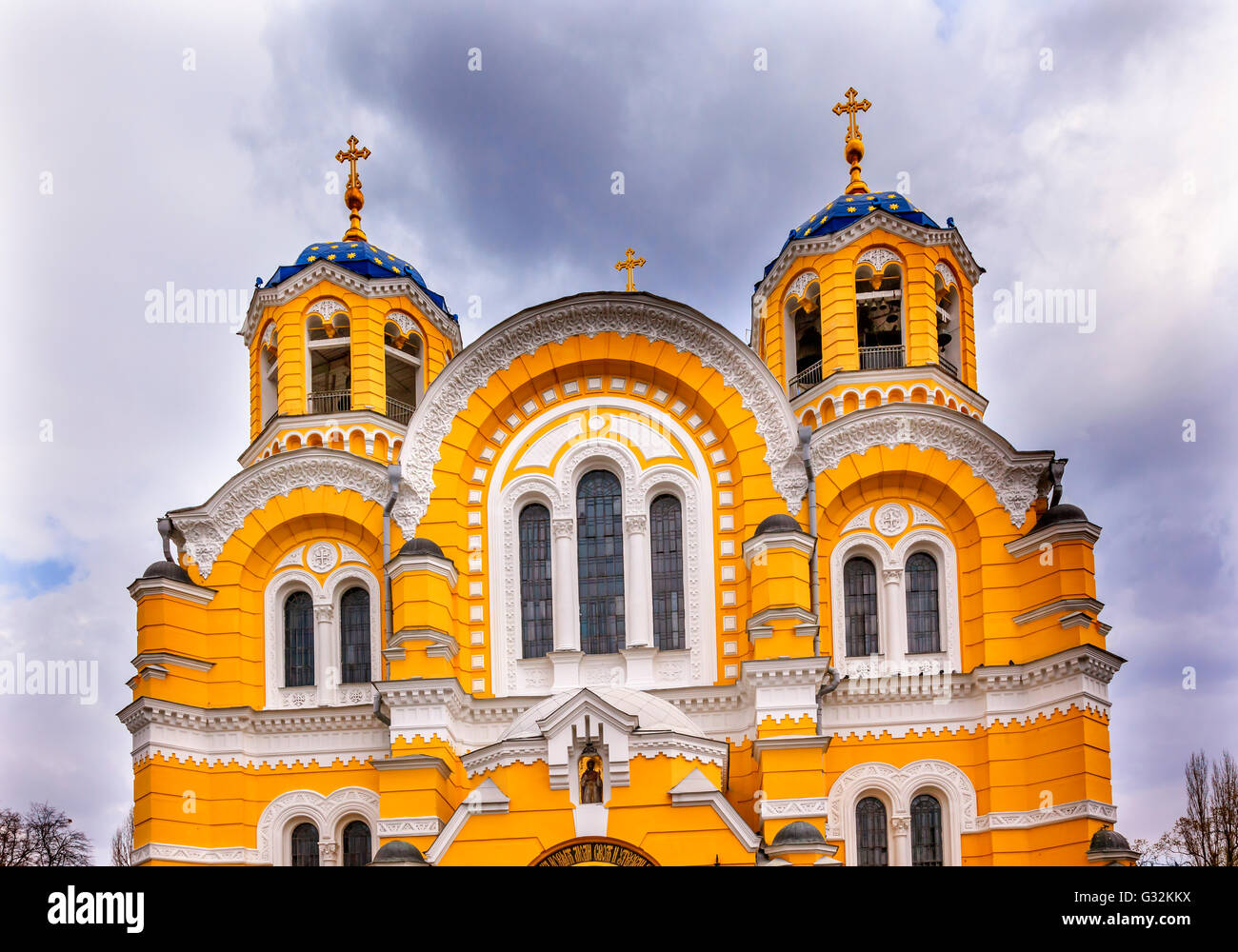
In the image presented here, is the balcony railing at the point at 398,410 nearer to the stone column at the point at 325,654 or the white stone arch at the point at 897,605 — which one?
the stone column at the point at 325,654

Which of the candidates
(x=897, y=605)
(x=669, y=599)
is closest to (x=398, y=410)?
(x=669, y=599)

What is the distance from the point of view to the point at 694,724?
2736 cm

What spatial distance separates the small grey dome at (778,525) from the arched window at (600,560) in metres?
3.19

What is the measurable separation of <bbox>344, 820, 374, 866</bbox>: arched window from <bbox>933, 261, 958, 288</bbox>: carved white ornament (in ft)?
53.6

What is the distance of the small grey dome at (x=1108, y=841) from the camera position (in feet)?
81.9

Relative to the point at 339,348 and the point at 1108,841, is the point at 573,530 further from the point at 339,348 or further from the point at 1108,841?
the point at 1108,841

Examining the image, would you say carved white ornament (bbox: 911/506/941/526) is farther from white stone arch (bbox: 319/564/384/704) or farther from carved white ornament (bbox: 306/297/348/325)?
carved white ornament (bbox: 306/297/348/325)

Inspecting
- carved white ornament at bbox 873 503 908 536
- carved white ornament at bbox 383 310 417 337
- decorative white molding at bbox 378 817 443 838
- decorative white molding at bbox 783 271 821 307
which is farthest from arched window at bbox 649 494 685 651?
carved white ornament at bbox 383 310 417 337

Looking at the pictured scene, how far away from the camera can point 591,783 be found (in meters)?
25.4

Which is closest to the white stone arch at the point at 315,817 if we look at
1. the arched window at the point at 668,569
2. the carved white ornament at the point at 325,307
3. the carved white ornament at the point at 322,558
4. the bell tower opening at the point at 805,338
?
the carved white ornament at the point at 322,558

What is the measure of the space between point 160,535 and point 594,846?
11904mm

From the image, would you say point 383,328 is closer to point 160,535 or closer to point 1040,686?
point 160,535
